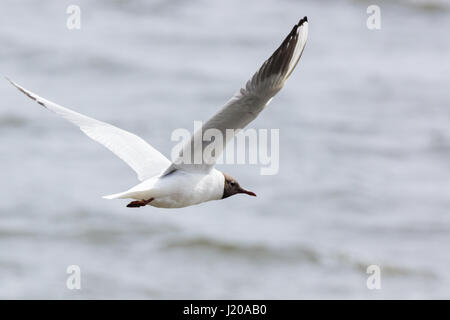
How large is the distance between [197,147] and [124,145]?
1.82ft

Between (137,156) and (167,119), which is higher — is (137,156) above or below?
below

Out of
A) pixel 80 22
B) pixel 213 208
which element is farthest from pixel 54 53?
pixel 213 208

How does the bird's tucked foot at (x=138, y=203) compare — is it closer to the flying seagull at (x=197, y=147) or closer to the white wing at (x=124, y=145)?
the flying seagull at (x=197, y=147)

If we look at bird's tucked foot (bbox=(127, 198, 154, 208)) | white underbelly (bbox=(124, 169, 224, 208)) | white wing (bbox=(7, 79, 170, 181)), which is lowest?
bird's tucked foot (bbox=(127, 198, 154, 208))

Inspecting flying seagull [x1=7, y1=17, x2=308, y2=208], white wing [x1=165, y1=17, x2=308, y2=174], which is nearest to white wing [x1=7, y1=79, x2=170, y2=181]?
flying seagull [x1=7, y1=17, x2=308, y2=208]

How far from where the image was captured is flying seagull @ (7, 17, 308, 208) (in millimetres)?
3945

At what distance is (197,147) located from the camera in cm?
420

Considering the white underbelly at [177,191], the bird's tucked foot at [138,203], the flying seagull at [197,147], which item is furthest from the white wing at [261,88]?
the bird's tucked foot at [138,203]

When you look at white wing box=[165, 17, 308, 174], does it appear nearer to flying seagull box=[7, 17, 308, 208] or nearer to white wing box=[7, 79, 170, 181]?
flying seagull box=[7, 17, 308, 208]

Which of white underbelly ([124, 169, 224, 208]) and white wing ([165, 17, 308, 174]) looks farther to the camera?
white underbelly ([124, 169, 224, 208])

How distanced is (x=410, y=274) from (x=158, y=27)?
7.05 metres

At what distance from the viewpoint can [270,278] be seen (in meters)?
11.1

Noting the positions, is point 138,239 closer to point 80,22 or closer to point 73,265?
point 73,265

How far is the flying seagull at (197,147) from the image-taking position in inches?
155
